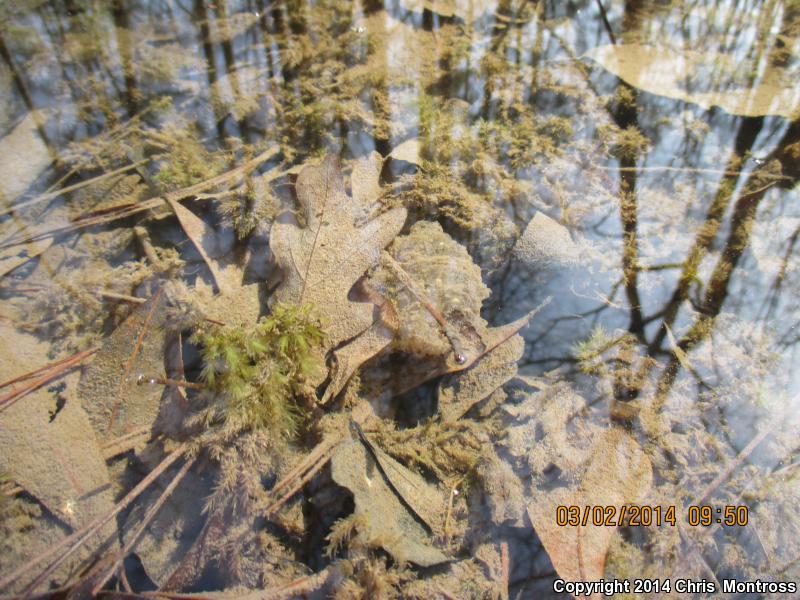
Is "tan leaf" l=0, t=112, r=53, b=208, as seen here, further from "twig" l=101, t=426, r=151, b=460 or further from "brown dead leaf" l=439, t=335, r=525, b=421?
"brown dead leaf" l=439, t=335, r=525, b=421

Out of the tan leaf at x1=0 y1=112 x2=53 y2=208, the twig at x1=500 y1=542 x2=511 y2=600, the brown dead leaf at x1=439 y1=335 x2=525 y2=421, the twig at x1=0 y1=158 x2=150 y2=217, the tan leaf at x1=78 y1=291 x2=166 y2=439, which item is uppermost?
the tan leaf at x1=0 y1=112 x2=53 y2=208

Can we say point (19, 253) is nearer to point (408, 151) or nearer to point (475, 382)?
point (408, 151)

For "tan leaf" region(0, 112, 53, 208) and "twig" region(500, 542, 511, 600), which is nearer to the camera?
"twig" region(500, 542, 511, 600)

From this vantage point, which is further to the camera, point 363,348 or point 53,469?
→ point 363,348

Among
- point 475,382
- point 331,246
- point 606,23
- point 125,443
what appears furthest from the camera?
point 606,23

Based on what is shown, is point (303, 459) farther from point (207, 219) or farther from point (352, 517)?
point (207, 219)

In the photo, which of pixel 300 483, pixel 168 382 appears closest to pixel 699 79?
pixel 300 483

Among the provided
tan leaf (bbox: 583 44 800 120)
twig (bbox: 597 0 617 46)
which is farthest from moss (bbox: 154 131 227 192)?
twig (bbox: 597 0 617 46)

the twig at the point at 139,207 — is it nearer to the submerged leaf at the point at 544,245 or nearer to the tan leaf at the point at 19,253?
the tan leaf at the point at 19,253
